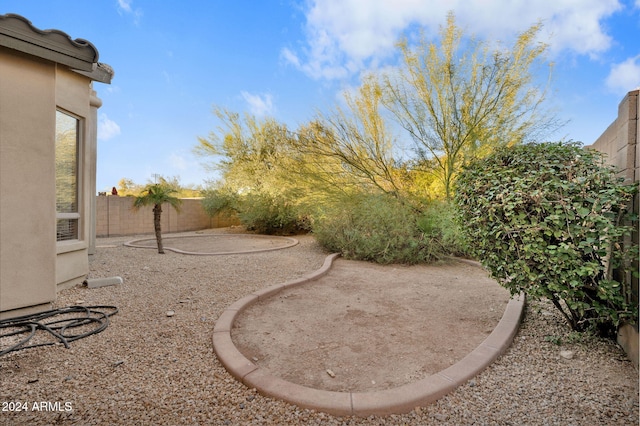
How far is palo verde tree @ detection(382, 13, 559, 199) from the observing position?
6.03 meters

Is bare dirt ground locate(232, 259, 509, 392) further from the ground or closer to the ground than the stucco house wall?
closer to the ground

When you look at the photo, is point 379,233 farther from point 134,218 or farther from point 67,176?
point 134,218

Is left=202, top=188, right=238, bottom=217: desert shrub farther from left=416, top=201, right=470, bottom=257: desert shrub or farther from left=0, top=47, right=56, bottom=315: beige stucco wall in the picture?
left=0, top=47, right=56, bottom=315: beige stucco wall

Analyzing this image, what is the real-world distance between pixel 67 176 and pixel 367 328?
401cm

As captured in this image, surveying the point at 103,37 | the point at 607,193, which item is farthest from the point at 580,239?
the point at 103,37

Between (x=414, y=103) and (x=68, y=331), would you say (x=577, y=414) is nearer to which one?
(x=68, y=331)

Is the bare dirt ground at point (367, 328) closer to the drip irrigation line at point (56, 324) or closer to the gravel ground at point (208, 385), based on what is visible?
the gravel ground at point (208, 385)

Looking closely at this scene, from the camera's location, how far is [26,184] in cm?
308

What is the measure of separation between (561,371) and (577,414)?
0.50 m

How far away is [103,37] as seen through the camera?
200 inches

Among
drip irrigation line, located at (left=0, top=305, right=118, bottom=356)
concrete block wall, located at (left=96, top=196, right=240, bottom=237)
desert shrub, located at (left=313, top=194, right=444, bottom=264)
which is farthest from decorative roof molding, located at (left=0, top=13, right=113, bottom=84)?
concrete block wall, located at (left=96, top=196, right=240, bottom=237)

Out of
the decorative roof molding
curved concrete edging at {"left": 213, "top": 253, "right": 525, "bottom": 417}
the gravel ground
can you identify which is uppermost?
the decorative roof molding

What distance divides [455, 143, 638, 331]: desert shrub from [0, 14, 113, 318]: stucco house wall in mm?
4040

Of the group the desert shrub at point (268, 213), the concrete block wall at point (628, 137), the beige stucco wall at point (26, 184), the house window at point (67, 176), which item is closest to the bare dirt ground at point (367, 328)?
the concrete block wall at point (628, 137)
